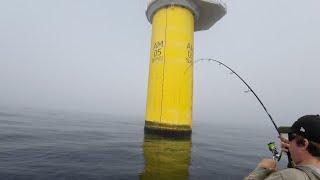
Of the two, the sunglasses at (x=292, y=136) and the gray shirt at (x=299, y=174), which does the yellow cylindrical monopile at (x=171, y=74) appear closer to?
the sunglasses at (x=292, y=136)

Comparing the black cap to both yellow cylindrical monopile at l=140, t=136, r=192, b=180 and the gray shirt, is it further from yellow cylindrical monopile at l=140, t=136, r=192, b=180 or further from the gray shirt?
yellow cylindrical monopile at l=140, t=136, r=192, b=180

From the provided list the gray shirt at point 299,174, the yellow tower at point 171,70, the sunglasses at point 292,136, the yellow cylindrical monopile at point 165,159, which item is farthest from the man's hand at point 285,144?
the yellow tower at point 171,70

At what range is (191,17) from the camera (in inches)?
719

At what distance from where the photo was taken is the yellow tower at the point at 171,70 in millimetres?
16703

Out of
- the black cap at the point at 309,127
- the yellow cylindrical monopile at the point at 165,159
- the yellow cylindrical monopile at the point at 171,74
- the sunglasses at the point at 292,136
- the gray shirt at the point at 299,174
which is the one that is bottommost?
the yellow cylindrical monopile at the point at 165,159

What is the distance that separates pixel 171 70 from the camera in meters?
16.8

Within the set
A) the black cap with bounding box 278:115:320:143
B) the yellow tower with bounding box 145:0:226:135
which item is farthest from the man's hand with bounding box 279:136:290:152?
the yellow tower with bounding box 145:0:226:135

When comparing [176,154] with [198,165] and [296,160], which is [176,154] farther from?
[296,160]

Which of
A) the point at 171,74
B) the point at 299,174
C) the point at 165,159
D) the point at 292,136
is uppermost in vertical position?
the point at 171,74

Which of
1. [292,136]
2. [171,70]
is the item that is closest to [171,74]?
[171,70]

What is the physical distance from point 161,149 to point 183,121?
4.02 m

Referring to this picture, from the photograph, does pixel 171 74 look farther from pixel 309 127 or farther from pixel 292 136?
pixel 309 127

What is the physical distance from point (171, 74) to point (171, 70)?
22 centimetres

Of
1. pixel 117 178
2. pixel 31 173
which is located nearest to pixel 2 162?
pixel 31 173
